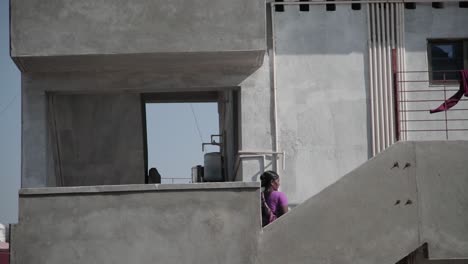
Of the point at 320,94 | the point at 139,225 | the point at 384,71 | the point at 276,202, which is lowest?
the point at 139,225

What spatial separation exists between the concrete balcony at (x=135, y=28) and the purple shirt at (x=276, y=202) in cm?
272

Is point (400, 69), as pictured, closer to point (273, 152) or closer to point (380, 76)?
point (380, 76)

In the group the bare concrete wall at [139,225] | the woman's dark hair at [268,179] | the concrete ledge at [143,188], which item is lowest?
the bare concrete wall at [139,225]

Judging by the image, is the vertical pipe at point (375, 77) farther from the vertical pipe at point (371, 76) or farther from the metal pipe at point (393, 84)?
the metal pipe at point (393, 84)

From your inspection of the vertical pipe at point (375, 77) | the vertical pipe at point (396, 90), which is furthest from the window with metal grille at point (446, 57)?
the vertical pipe at point (375, 77)

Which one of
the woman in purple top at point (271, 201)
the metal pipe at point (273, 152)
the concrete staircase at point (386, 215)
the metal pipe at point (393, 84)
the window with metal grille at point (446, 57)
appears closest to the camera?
the concrete staircase at point (386, 215)

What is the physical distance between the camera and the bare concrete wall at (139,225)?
1277 cm

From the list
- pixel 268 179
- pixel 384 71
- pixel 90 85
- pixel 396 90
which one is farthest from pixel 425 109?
pixel 90 85

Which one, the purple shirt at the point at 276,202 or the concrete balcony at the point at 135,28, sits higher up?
the concrete balcony at the point at 135,28

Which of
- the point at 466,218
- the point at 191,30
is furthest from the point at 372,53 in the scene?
the point at 466,218

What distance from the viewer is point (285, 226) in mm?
12570

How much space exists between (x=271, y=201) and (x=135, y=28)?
3.75m

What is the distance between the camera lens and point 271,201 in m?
13.8

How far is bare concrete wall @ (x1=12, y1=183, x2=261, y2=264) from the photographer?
12.8m
